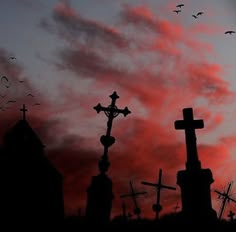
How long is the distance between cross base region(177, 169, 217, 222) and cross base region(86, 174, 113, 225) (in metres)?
2.21

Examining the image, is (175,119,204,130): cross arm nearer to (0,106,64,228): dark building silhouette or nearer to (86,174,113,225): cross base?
(86,174,113,225): cross base

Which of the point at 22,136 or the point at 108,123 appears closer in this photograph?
the point at 108,123

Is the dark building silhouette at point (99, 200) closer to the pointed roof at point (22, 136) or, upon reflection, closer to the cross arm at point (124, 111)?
the cross arm at point (124, 111)

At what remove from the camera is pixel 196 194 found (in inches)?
449

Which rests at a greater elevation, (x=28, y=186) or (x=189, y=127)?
(x=28, y=186)

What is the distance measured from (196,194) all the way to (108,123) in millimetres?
5052

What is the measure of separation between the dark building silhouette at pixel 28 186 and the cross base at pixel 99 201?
14484 millimetres

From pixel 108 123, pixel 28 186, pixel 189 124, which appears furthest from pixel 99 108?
pixel 28 186

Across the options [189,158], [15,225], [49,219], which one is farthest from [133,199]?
[189,158]

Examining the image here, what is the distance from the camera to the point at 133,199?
39.0 m

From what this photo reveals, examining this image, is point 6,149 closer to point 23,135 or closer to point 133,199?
point 23,135

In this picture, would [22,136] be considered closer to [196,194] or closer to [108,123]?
[108,123]

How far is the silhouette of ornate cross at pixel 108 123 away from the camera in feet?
44.8

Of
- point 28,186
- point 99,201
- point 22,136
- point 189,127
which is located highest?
point 22,136
